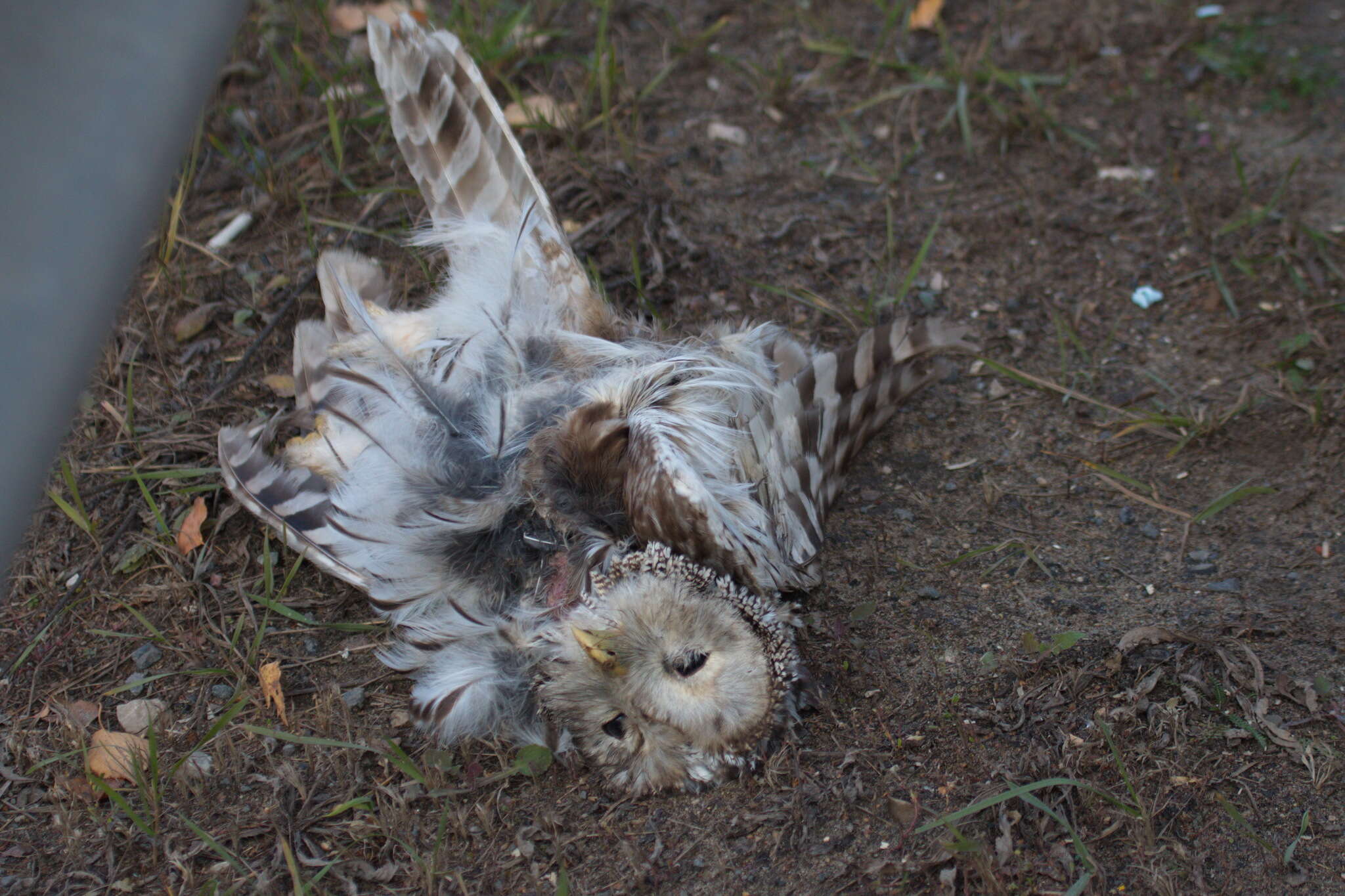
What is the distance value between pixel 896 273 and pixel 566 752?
175cm

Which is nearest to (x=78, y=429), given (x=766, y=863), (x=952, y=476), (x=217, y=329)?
(x=217, y=329)

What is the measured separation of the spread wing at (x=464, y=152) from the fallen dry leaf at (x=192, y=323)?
771mm

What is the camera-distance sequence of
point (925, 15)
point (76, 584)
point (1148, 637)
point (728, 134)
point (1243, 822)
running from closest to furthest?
point (1243, 822), point (1148, 637), point (76, 584), point (728, 134), point (925, 15)

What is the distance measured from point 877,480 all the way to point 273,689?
1.53m

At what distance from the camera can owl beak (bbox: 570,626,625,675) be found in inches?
76.9

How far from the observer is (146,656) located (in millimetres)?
2252

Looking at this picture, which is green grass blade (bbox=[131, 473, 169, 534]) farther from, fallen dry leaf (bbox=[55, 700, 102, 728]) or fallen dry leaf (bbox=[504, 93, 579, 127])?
fallen dry leaf (bbox=[504, 93, 579, 127])

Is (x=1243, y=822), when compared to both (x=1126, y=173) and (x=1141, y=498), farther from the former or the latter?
(x=1126, y=173)

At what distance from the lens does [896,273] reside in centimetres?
302

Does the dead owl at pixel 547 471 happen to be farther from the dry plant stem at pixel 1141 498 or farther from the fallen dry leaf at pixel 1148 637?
the fallen dry leaf at pixel 1148 637

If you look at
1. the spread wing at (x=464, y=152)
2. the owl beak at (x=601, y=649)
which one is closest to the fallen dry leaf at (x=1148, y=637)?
the owl beak at (x=601, y=649)

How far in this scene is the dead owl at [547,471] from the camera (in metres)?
1.99

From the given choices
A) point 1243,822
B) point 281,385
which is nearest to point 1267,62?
point 1243,822

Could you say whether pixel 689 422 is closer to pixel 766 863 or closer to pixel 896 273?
pixel 766 863
